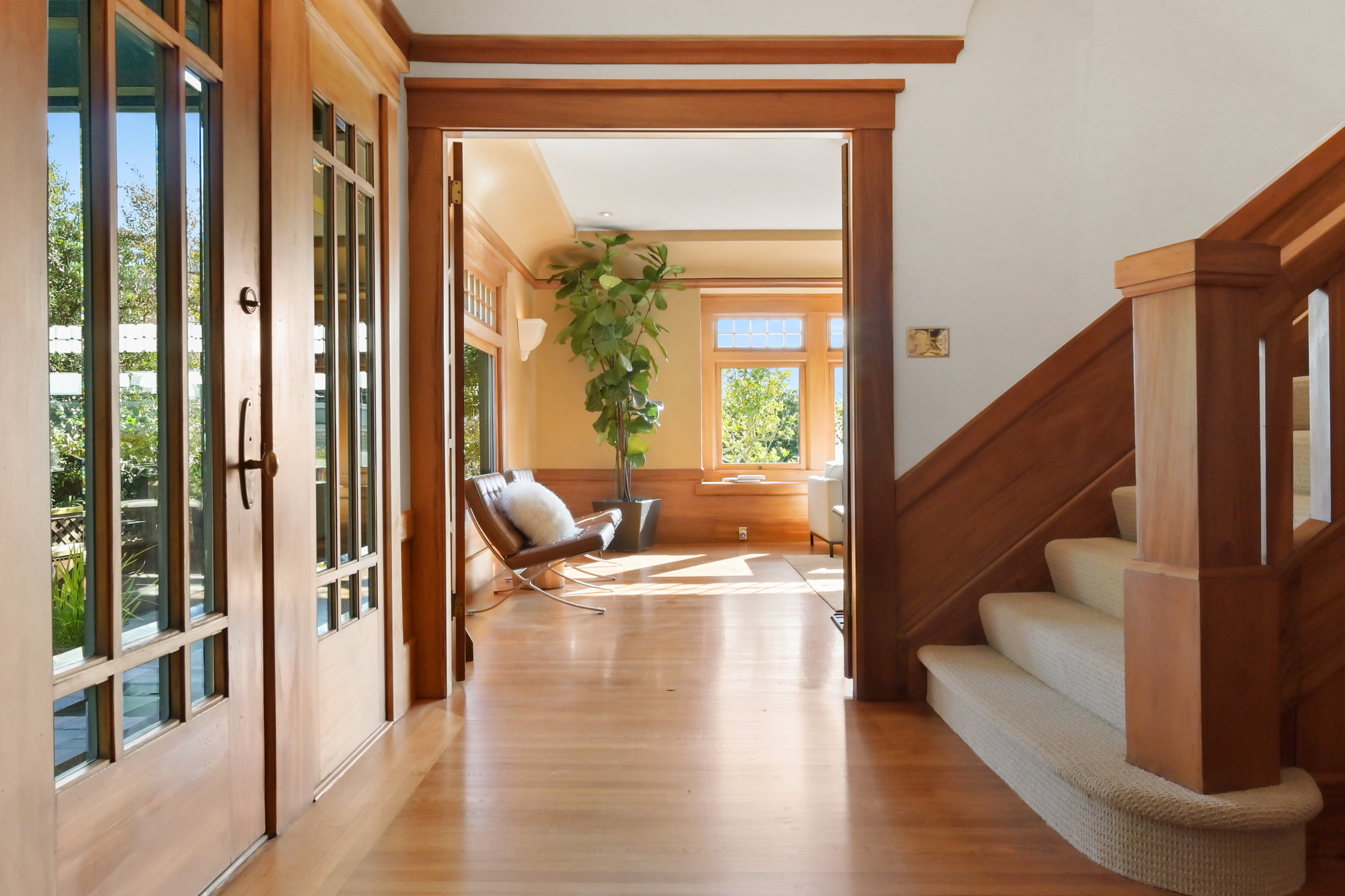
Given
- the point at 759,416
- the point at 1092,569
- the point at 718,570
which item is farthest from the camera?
the point at 759,416

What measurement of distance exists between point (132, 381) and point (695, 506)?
275 inches

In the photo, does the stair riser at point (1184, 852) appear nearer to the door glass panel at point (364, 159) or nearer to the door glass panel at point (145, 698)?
the door glass panel at point (145, 698)

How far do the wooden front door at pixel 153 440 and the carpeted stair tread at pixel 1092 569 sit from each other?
92.0 inches

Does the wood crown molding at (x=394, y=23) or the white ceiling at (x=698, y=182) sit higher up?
the white ceiling at (x=698, y=182)

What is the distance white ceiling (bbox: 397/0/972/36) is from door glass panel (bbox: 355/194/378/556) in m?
0.82

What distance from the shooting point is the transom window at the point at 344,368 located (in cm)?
246

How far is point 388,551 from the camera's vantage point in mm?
2902

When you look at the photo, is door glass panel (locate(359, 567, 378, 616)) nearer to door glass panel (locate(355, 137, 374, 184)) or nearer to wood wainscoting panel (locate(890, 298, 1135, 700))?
door glass panel (locate(355, 137, 374, 184))

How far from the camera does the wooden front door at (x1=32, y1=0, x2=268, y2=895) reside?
142 centimetres

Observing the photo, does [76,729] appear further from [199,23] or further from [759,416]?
[759,416]

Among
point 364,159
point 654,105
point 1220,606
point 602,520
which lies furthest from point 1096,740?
point 602,520

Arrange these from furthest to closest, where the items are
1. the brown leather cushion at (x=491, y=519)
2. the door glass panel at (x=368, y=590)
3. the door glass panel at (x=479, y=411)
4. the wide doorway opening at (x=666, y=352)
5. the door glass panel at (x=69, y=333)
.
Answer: the door glass panel at (x=479, y=411) < the wide doorway opening at (x=666, y=352) < the brown leather cushion at (x=491, y=519) < the door glass panel at (x=368, y=590) < the door glass panel at (x=69, y=333)

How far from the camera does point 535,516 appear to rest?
5.30 m

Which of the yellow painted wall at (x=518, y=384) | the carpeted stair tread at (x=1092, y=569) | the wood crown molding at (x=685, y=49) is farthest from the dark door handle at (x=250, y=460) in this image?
the yellow painted wall at (x=518, y=384)
